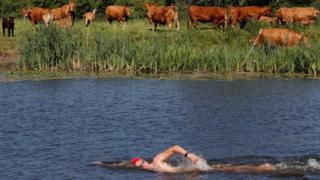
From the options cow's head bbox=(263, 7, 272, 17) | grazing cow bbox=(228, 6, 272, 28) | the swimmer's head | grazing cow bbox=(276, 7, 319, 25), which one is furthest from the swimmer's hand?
cow's head bbox=(263, 7, 272, 17)

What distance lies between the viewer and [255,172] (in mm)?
15055

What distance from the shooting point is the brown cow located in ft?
134

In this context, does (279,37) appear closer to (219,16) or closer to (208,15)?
(219,16)

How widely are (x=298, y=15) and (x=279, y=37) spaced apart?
6.95m

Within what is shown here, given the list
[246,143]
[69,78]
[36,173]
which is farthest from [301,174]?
[69,78]

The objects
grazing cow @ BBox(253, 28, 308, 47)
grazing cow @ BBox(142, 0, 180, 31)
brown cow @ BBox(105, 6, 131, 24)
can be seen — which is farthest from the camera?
brown cow @ BBox(105, 6, 131, 24)

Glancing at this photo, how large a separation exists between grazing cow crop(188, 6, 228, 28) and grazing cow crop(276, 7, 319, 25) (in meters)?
2.90

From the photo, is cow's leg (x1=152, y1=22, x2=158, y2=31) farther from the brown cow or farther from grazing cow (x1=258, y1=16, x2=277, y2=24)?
grazing cow (x1=258, y1=16, x2=277, y2=24)

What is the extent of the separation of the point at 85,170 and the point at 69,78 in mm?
13530

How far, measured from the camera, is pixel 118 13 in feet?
134

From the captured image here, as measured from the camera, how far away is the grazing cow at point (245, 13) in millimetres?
38469

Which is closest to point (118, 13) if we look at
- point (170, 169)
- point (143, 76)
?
point (143, 76)

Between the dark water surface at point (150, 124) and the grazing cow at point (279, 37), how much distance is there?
429cm

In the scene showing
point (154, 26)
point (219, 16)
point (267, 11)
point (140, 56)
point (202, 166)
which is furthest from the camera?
point (267, 11)
